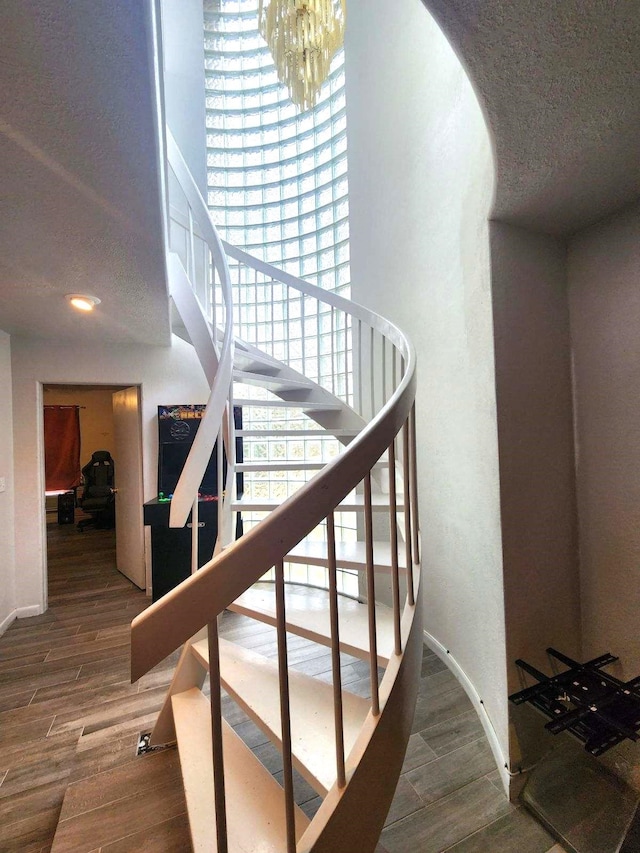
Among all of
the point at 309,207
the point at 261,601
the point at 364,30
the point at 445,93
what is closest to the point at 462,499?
the point at 261,601

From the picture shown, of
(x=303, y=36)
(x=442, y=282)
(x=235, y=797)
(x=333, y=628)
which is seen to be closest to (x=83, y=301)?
(x=303, y=36)

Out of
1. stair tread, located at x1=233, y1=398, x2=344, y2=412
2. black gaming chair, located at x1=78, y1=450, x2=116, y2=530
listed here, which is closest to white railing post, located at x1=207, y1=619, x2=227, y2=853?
stair tread, located at x1=233, y1=398, x2=344, y2=412

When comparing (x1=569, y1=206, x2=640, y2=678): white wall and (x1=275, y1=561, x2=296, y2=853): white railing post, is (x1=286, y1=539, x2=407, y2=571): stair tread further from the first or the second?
(x1=569, y1=206, x2=640, y2=678): white wall

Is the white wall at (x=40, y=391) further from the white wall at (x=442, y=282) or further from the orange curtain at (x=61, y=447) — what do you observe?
the orange curtain at (x=61, y=447)

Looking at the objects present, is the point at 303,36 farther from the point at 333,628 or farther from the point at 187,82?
the point at 333,628

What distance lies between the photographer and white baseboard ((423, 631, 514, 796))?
4.72ft

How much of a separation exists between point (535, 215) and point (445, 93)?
934mm

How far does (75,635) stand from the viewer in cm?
256

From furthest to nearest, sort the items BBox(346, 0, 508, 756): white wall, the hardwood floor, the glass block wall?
the glass block wall < BBox(346, 0, 508, 756): white wall < the hardwood floor

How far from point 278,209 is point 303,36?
1.51 metres

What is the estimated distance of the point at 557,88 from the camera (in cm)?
92

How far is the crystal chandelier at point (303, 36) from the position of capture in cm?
196

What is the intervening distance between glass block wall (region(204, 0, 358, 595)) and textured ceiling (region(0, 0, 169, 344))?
4.98 feet

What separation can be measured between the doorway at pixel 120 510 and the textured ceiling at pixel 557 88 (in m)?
3.19
